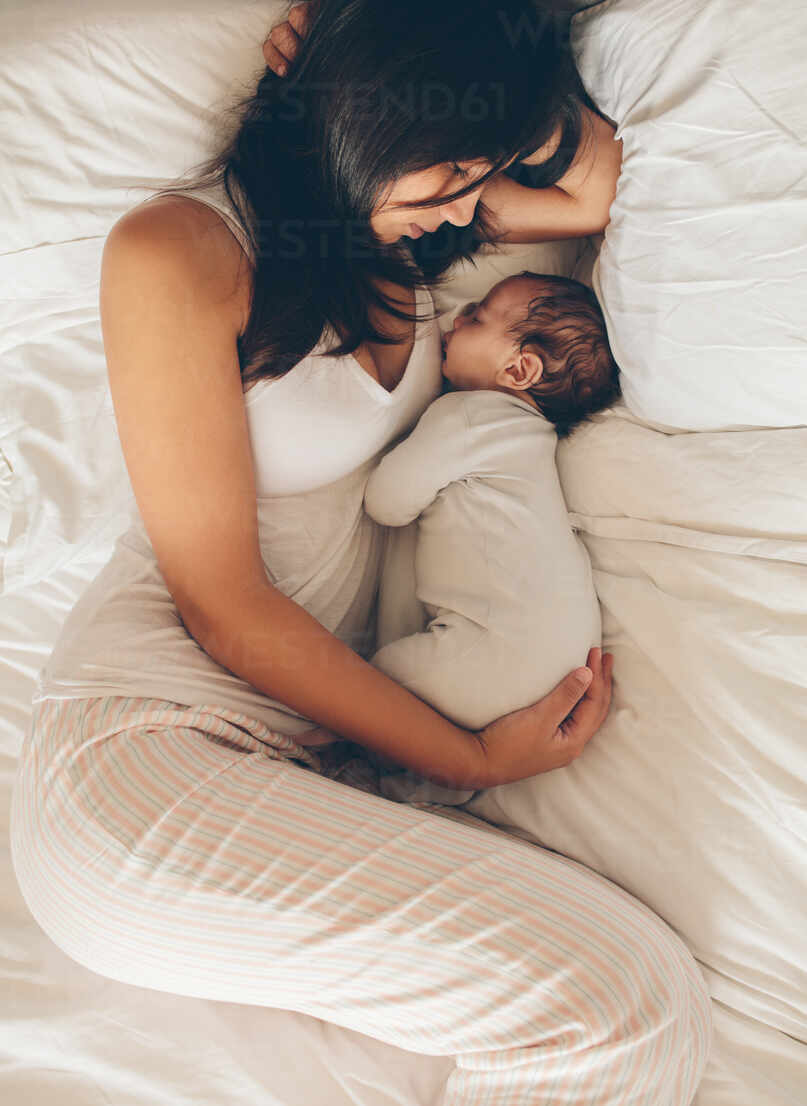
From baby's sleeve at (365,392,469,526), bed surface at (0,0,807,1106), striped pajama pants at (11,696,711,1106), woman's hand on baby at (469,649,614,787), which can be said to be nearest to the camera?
striped pajama pants at (11,696,711,1106)

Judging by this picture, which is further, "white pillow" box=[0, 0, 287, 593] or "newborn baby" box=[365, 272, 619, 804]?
"white pillow" box=[0, 0, 287, 593]

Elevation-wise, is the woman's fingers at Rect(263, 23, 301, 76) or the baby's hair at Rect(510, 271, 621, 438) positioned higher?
the woman's fingers at Rect(263, 23, 301, 76)

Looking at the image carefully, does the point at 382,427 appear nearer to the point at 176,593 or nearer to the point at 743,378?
the point at 176,593

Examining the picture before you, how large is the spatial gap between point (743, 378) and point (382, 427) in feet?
1.36

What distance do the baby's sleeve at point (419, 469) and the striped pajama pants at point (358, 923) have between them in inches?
14.9

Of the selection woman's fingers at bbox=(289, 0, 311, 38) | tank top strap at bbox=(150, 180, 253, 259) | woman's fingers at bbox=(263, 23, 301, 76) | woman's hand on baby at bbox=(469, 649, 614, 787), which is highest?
woman's fingers at bbox=(289, 0, 311, 38)

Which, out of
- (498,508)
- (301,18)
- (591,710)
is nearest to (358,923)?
(591,710)

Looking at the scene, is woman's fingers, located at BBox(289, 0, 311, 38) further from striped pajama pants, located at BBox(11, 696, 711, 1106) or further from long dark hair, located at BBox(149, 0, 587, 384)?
striped pajama pants, located at BBox(11, 696, 711, 1106)

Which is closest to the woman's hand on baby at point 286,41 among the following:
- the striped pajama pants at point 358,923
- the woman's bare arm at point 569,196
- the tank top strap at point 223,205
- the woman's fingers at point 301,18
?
the woman's fingers at point 301,18

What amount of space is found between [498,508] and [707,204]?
405 millimetres

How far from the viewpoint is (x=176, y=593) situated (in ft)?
2.97

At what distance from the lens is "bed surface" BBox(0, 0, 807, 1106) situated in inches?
31.2

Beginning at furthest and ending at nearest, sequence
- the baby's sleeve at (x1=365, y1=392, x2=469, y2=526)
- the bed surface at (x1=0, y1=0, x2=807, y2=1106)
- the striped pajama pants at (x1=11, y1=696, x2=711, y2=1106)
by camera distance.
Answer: the baby's sleeve at (x1=365, y1=392, x2=469, y2=526), the bed surface at (x1=0, y1=0, x2=807, y2=1106), the striped pajama pants at (x1=11, y1=696, x2=711, y2=1106)

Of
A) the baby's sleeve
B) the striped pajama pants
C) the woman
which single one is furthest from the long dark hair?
the striped pajama pants
